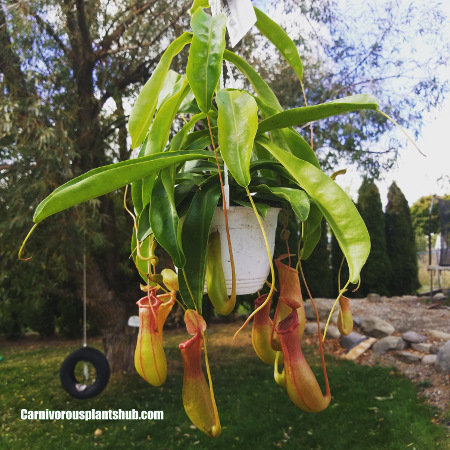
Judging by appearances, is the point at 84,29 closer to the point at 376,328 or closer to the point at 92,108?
the point at 92,108

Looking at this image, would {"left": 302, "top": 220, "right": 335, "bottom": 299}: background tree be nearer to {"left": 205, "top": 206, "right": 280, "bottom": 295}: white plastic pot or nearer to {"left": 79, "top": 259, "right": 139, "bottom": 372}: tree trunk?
{"left": 79, "top": 259, "right": 139, "bottom": 372}: tree trunk

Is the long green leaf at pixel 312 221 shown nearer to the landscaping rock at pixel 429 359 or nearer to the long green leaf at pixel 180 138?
the long green leaf at pixel 180 138

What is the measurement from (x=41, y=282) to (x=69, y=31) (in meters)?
1.60

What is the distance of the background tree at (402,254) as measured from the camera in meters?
5.57

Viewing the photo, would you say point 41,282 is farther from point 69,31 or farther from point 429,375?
point 429,375

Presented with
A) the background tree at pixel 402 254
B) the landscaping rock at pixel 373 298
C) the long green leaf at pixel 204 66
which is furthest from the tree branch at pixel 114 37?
the background tree at pixel 402 254

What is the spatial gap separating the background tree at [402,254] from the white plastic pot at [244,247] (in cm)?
528

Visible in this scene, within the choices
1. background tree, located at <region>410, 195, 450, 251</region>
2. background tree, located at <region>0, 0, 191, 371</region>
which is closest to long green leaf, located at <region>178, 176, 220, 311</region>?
background tree, located at <region>0, 0, 191, 371</region>

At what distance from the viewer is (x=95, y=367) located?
2311mm

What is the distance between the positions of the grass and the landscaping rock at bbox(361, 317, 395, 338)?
1.93 feet

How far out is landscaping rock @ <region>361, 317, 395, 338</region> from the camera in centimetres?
375

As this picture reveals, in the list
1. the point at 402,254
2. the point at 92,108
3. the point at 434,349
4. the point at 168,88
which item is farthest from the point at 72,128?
the point at 402,254

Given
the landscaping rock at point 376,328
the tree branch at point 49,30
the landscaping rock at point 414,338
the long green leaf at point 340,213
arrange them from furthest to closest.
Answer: the landscaping rock at point 376,328, the landscaping rock at point 414,338, the tree branch at point 49,30, the long green leaf at point 340,213

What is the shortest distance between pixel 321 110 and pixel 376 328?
3557 mm
